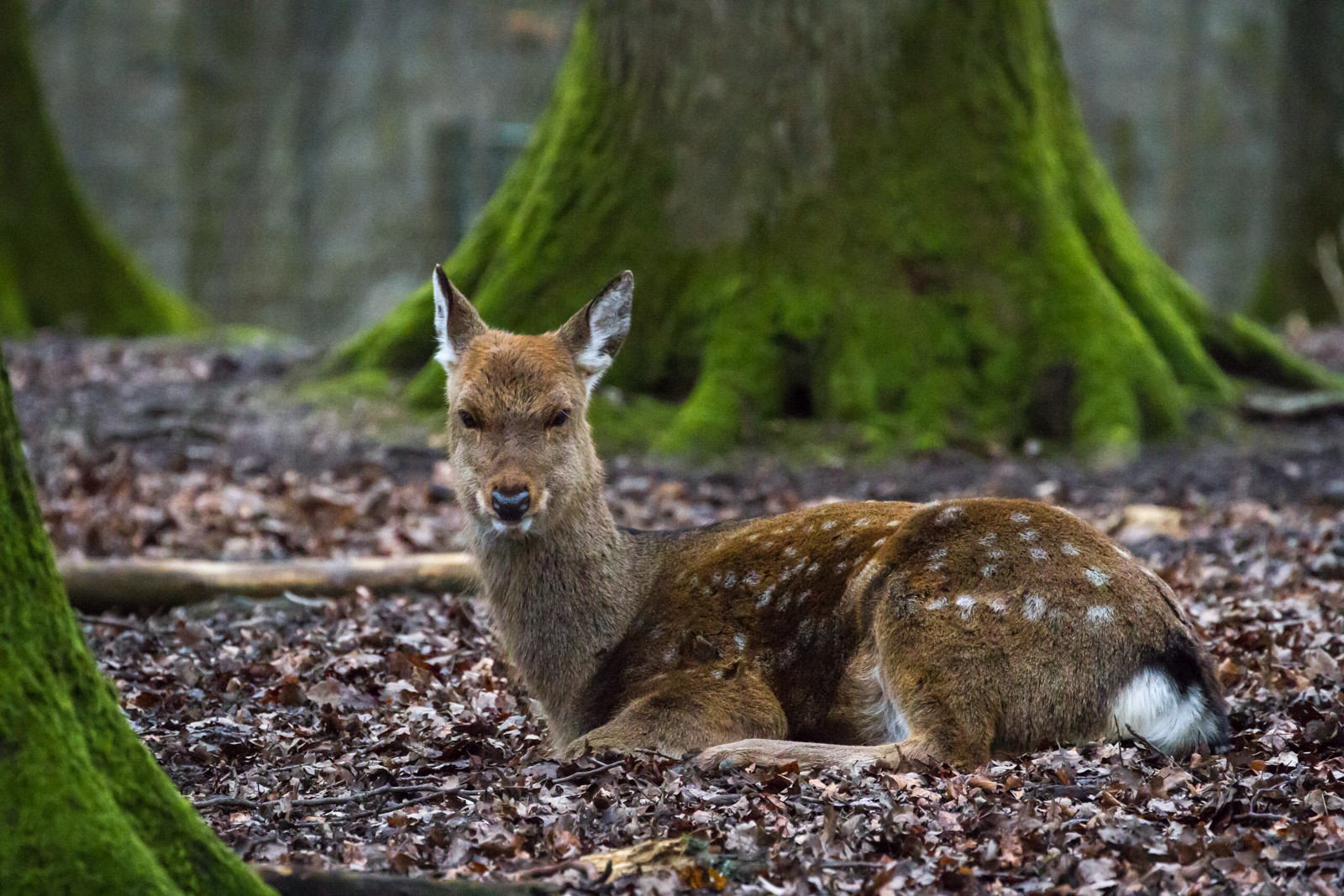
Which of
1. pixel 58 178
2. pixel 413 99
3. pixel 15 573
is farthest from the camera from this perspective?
pixel 413 99

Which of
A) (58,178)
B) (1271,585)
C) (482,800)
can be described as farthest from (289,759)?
(58,178)

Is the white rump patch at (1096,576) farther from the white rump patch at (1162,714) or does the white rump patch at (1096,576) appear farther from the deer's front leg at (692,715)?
the deer's front leg at (692,715)

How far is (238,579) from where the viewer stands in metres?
7.30

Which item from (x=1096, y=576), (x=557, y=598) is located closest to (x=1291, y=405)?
(x=1096, y=576)

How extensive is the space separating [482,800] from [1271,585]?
174 inches

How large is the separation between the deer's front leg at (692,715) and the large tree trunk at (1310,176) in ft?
61.2

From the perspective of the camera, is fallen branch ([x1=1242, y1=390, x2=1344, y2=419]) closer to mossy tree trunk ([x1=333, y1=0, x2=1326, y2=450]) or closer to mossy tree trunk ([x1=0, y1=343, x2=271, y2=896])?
mossy tree trunk ([x1=333, y1=0, x2=1326, y2=450])

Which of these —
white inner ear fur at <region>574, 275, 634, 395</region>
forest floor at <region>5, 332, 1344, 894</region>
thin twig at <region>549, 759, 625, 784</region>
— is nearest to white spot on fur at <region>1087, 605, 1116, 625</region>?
forest floor at <region>5, 332, 1344, 894</region>

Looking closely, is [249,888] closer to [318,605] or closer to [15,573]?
[15,573]

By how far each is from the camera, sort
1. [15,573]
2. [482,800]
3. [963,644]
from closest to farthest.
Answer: [15,573] < [482,800] < [963,644]

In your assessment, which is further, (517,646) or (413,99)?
(413,99)

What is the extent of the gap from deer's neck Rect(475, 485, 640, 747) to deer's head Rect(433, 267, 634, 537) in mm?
102

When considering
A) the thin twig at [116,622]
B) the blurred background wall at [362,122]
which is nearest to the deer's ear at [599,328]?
the thin twig at [116,622]

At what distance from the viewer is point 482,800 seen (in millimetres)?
4508
